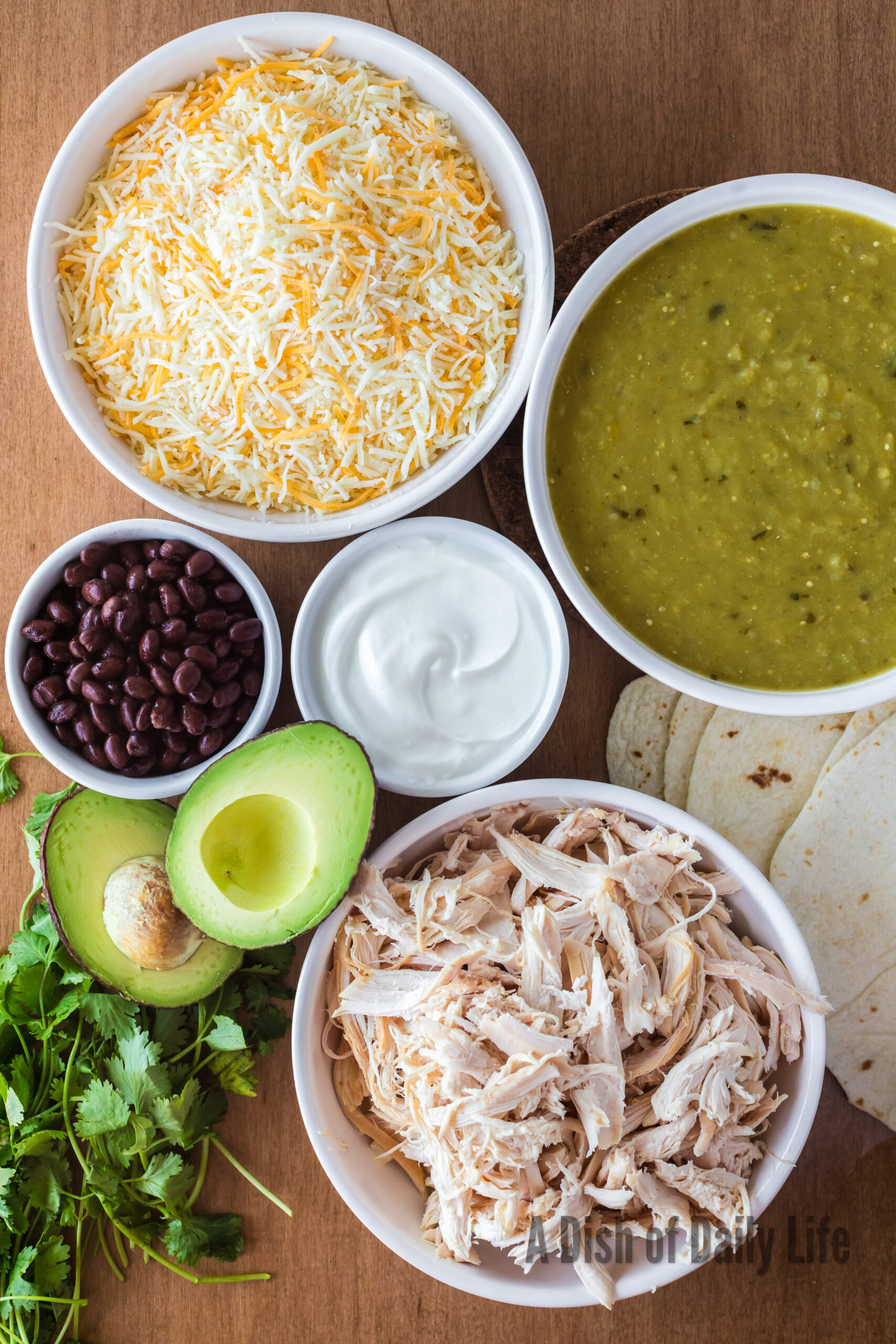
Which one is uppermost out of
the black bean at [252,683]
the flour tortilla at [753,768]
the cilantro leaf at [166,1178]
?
the black bean at [252,683]

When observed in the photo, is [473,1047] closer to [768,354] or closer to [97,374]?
[768,354]

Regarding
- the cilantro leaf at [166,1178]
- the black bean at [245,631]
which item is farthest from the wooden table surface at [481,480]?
the black bean at [245,631]

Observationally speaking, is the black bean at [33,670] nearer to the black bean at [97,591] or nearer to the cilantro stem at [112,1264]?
the black bean at [97,591]

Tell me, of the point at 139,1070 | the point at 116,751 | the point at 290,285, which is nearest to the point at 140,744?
the point at 116,751

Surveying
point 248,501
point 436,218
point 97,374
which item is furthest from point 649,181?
point 97,374

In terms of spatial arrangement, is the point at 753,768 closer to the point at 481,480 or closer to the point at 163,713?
the point at 481,480

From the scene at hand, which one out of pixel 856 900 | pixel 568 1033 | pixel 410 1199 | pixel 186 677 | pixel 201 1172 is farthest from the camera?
pixel 201 1172
